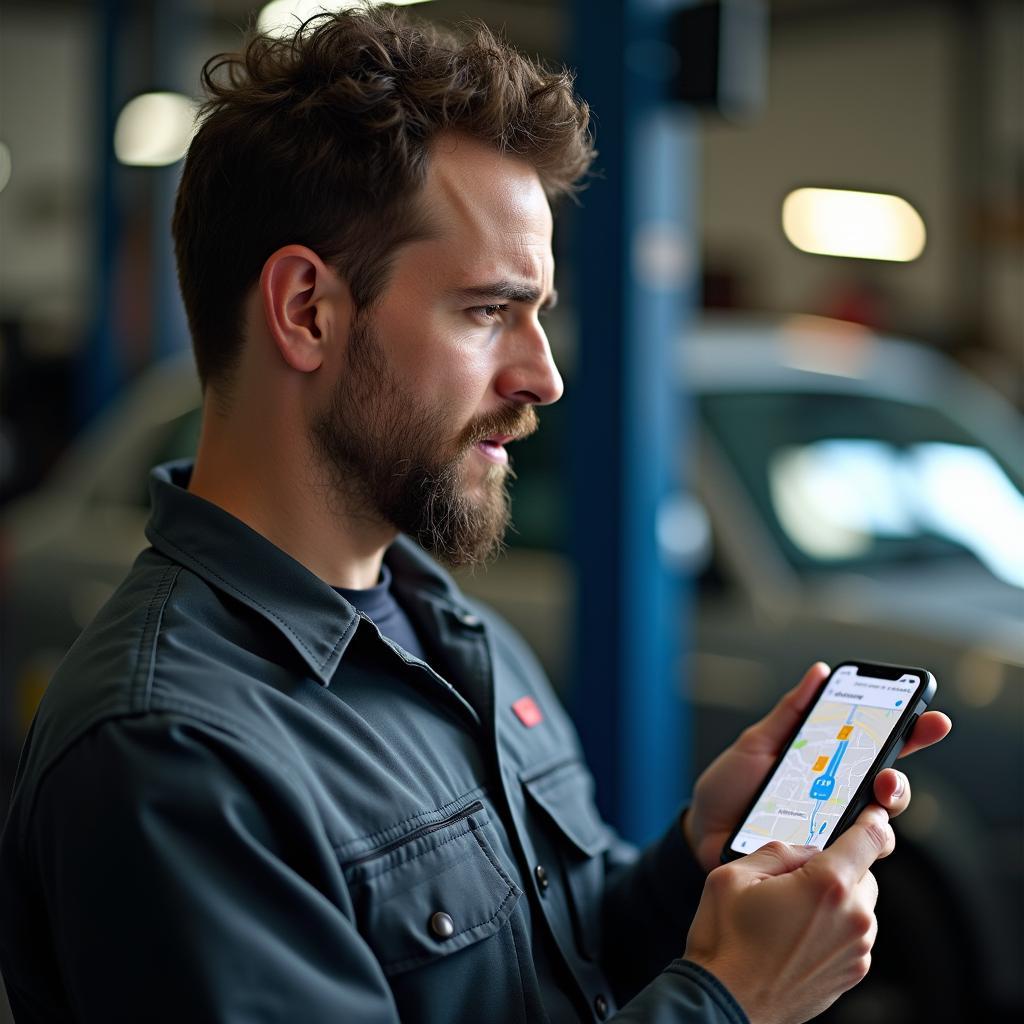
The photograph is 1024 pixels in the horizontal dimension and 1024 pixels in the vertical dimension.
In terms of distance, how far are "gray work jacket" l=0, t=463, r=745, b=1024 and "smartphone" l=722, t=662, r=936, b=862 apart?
0.22 meters

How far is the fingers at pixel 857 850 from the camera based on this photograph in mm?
1375

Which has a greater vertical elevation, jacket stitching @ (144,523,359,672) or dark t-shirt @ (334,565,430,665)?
jacket stitching @ (144,523,359,672)

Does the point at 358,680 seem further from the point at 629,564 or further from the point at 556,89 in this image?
the point at 629,564

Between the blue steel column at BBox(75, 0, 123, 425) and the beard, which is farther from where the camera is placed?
the blue steel column at BBox(75, 0, 123, 425)

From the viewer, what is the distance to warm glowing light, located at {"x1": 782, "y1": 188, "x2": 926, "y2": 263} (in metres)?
5.79

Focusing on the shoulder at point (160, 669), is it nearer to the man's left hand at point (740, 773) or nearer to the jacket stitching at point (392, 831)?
the jacket stitching at point (392, 831)

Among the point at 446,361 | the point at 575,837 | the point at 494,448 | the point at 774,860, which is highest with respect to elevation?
the point at 446,361

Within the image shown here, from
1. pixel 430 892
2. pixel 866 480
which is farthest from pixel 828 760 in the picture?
pixel 866 480

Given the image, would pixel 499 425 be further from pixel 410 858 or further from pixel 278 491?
pixel 410 858

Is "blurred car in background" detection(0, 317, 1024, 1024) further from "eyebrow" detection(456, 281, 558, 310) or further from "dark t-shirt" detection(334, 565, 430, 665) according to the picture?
"eyebrow" detection(456, 281, 558, 310)

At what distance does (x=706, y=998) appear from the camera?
135cm

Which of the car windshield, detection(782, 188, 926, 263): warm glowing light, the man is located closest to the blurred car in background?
the car windshield

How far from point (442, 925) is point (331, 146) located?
2.80 ft

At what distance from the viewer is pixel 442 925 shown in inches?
56.1
